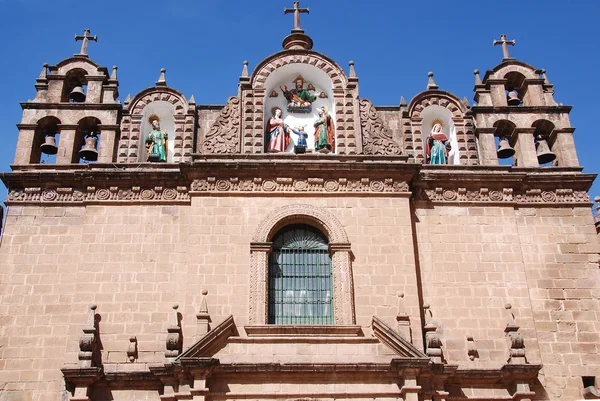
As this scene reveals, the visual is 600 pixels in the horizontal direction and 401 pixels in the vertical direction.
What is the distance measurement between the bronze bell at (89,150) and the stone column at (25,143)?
1132mm

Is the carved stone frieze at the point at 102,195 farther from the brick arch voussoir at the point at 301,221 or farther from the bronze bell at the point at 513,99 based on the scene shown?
the bronze bell at the point at 513,99

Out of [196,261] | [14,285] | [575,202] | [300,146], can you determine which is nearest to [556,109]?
[575,202]

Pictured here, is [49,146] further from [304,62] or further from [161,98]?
[304,62]

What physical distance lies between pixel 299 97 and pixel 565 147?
6943 millimetres

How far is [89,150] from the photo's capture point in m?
18.8

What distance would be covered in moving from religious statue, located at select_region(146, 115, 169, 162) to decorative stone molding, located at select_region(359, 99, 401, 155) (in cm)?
504

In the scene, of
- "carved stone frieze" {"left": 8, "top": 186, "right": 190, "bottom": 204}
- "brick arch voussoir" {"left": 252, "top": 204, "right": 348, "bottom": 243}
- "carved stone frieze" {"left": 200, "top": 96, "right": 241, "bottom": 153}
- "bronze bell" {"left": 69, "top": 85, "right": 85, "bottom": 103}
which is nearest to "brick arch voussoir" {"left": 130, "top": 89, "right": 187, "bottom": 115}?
"carved stone frieze" {"left": 200, "top": 96, "right": 241, "bottom": 153}

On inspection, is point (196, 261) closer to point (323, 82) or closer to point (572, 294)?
point (323, 82)

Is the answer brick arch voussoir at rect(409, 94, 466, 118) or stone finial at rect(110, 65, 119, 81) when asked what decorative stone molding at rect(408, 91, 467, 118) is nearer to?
brick arch voussoir at rect(409, 94, 466, 118)

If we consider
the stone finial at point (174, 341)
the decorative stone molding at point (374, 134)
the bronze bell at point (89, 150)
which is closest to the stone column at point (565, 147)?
the decorative stone molding at point (374, 134)

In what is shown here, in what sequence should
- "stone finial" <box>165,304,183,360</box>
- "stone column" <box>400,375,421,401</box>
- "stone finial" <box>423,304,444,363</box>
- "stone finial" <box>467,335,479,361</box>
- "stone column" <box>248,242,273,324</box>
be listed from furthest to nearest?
"stone finial" <box>467,335,479,361</box> → "stone column" <box>248,242,273,324</box> → "stone finial" <box>423,304,444,363</box> → "stone finial" <box>165,304,183,360</box> → "stone column" <box>400,375,421,401</box>

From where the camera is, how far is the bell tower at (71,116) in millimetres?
18656

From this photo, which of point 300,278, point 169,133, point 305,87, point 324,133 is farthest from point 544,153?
point 169,133

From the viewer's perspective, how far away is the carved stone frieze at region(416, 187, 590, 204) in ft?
58.9
